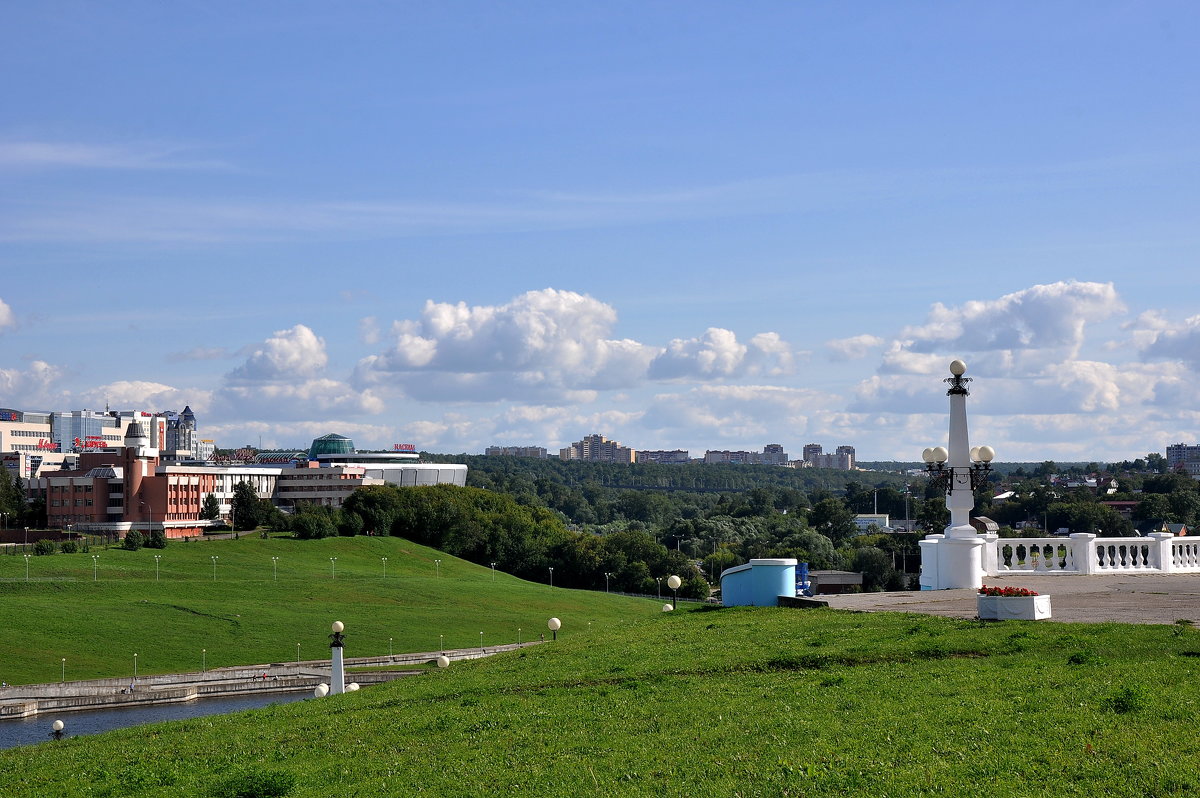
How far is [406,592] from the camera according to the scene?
399 ft

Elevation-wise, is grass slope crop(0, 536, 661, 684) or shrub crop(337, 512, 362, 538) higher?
shrub crop(337, 512, 362, 538)

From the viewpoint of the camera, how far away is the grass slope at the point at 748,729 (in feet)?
37.3

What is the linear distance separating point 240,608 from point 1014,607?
298ft

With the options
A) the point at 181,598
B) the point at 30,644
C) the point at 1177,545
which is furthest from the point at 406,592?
the point at 1177,545

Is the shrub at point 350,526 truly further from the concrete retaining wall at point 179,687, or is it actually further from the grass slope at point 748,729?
the grass slope at point 748,729

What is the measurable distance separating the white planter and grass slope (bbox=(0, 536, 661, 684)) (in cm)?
5204

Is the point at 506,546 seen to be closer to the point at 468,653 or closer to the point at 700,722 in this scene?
the point at 468,653

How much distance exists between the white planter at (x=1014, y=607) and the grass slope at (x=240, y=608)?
171ft

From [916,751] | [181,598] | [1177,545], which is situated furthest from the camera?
[181,598]

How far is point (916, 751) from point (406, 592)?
113253mm

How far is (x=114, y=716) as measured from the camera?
66.2 m

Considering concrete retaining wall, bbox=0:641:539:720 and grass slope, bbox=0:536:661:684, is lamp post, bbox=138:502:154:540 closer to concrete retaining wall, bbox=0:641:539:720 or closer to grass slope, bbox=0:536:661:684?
grass slope, bbox=0:536:661:684

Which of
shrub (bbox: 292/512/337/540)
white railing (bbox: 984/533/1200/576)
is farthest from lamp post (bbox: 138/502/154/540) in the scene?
white railing (bbox: 984/533/1200/576)

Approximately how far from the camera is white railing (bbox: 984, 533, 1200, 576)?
35.1 metres
